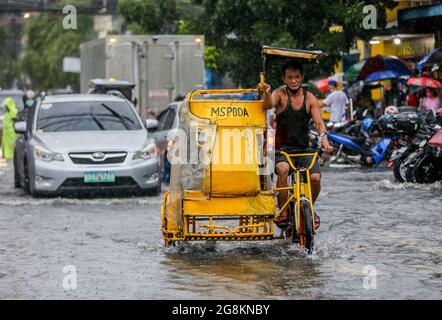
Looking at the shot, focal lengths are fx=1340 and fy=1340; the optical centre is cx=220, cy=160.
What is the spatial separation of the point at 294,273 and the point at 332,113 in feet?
76.3

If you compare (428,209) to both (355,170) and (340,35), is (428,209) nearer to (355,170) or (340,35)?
(355,170)

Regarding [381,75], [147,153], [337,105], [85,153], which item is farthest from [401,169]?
[337,105]

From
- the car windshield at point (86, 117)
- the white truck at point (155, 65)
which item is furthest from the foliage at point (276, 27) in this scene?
the car windshield at point (86, 117)

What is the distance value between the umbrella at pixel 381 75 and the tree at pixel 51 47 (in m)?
46.8

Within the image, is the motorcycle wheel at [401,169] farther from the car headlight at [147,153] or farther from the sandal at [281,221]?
the sandal at [281,221]

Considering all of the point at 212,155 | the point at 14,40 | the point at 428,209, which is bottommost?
the point at 14,40

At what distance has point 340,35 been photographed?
111ft

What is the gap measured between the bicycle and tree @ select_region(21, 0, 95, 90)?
2635 inches

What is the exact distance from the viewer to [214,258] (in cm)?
1205

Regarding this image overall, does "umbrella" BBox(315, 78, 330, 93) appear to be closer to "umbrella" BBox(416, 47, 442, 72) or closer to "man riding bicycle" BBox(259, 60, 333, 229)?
"umbrella" BBox(416, 47, 442, 72)

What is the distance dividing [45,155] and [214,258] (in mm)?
7542

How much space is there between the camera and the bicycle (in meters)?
11.7

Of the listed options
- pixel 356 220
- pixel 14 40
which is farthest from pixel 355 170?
pixel 14 40

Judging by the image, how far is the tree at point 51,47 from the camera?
8112 cm
